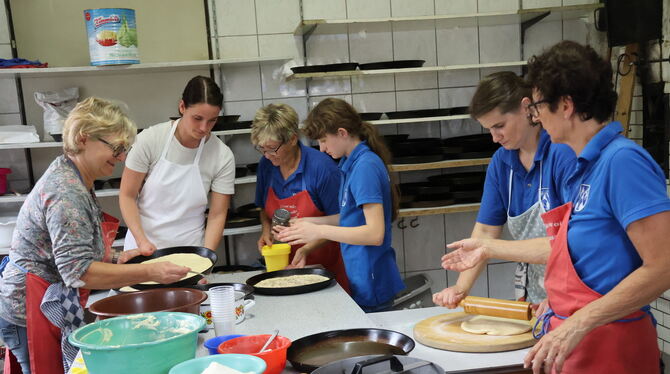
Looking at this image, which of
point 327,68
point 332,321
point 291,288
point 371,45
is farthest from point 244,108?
point 332,321

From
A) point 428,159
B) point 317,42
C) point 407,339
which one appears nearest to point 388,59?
point 317,42

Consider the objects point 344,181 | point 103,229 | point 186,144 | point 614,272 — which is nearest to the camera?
point 614,272

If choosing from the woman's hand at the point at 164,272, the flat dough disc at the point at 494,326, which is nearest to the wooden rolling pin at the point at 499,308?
the flat dough disc at the point at 494,326

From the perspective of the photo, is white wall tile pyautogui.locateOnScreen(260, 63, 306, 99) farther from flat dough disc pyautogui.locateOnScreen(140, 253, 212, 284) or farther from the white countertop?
the white countertop

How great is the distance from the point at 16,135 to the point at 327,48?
201cm

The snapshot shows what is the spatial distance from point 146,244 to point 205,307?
85 centimetres

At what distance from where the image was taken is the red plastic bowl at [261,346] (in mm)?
1527

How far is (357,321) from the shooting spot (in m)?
2.09

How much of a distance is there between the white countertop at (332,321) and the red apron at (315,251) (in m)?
0.60

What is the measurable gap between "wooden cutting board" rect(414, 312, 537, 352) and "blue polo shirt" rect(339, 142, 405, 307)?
0.75 m

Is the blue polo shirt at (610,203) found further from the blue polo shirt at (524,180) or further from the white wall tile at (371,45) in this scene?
the white wall tile at (371,45)

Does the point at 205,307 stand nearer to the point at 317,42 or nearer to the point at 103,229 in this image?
the point at 103,229

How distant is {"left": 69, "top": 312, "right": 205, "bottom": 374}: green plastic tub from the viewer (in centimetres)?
140

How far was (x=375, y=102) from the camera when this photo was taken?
4.25 metres
